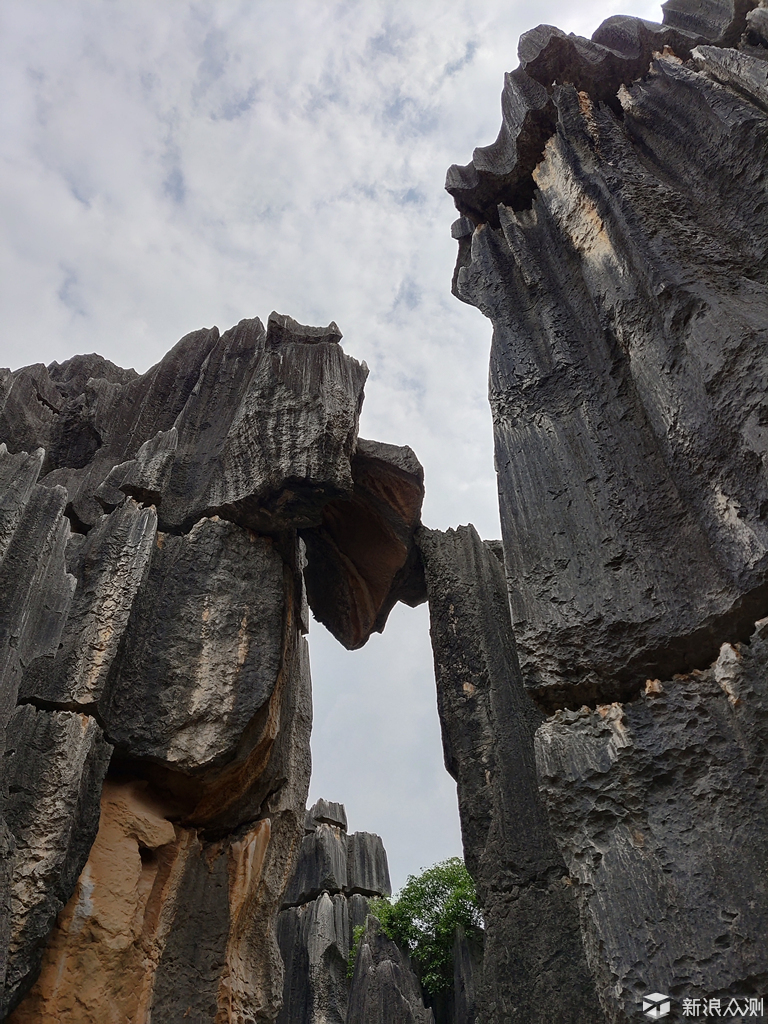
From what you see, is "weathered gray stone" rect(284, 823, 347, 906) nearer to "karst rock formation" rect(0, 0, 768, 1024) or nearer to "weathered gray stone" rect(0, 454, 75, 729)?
"karst rock formation" rect(0, 0, 768, 1024)

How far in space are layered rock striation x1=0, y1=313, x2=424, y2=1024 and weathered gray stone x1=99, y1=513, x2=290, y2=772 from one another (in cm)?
2

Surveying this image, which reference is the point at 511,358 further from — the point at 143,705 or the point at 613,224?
the point at 143,705

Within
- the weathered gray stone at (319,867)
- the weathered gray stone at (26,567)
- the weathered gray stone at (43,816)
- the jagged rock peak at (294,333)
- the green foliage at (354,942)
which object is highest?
the jagged rock peak at (294,333)

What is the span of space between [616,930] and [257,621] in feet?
19.7

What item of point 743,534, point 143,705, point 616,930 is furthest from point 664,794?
point 143,705

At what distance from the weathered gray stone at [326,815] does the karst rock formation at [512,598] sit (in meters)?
12.6

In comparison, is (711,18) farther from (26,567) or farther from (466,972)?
(466,972)

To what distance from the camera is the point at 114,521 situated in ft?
29.1

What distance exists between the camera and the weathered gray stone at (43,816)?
5996 millimetres

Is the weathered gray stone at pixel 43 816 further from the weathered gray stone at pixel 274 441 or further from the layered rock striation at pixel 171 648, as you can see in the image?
the weathered gray stone at pixel 274 441

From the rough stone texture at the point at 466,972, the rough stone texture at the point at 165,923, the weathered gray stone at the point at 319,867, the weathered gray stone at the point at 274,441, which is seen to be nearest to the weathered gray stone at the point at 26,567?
the rough stone texture at the point at 165,923

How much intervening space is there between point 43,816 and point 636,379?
6.27m

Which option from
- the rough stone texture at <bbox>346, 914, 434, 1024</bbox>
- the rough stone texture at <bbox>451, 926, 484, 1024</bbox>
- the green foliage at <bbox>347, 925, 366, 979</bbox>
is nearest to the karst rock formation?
the rough stone texture at <bbox>346, 914, 434, 1024</bbox>

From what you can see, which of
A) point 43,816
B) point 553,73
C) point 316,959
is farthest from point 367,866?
point 553,73
